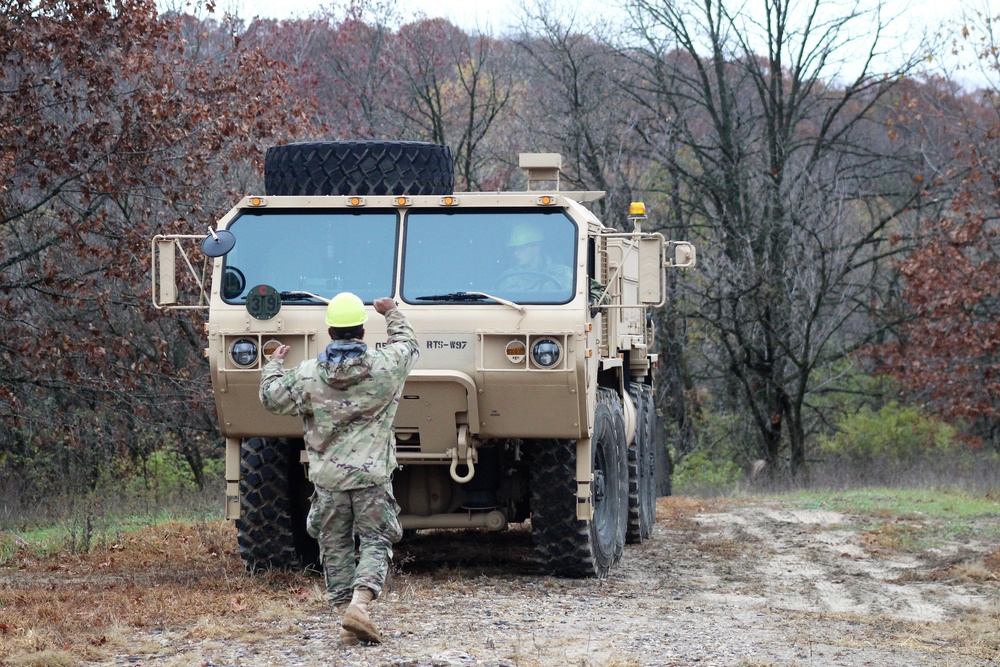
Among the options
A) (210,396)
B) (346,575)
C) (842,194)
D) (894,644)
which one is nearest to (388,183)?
(346,575)

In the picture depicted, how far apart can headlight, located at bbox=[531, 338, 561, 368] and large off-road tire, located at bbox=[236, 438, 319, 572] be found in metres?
1.86

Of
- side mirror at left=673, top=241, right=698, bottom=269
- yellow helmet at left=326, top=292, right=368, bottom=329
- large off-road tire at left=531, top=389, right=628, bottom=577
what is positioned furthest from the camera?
side mirror at left=673, top=241, right=698, bottom=269

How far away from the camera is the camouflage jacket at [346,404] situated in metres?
7.07

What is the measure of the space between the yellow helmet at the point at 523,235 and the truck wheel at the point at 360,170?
774mm

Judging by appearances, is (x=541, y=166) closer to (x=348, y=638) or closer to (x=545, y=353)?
(x=545, y=353)

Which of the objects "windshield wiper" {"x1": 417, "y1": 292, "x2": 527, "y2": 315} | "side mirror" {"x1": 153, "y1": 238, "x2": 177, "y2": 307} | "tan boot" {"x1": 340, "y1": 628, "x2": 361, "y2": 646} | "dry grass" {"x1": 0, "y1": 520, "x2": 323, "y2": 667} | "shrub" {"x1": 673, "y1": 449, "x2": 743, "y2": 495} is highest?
"side mirror" {"x1": 153, "y1": 238, "x2": 177, "y2": 307}

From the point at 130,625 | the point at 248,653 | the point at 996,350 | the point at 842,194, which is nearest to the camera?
the point at 248,653

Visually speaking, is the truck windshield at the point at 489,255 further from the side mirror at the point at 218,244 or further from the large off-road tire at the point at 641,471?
the large off-road tire at the point at 641,471

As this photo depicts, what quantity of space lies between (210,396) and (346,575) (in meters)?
10.0

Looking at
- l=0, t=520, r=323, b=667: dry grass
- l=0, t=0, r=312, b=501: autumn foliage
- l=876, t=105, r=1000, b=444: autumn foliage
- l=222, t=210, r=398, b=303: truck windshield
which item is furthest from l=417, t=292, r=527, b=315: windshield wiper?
l=876, t=105, r=1000, b=444: autumn foliage

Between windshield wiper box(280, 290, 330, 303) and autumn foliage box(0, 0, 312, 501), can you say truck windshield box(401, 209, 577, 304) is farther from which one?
autumn foliage box(0, 0, 312, 501)

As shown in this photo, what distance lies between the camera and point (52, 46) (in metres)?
14.8

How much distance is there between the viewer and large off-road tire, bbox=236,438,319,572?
30.3 ft

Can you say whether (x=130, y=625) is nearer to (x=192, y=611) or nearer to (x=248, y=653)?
(x=192, y=611)
